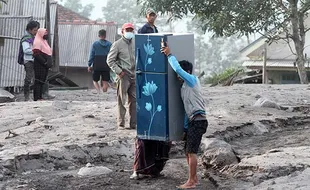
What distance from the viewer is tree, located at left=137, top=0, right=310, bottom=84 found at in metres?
20.9

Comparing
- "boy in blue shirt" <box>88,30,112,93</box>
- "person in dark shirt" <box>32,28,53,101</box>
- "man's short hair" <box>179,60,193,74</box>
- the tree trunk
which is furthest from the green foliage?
"man's short hair" <box>179,60,193,74</box>

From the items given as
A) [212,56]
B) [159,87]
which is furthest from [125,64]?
[212,56]

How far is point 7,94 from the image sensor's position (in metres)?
15.7

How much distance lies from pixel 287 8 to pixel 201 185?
15263 millimetres

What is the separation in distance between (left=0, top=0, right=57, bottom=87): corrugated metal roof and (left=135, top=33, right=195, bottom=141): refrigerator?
9.10 meters

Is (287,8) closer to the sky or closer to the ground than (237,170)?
closer to the sky

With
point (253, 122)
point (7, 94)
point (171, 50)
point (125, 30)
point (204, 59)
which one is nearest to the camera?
point (171, 50)

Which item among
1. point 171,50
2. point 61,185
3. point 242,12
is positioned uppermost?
point 242,12

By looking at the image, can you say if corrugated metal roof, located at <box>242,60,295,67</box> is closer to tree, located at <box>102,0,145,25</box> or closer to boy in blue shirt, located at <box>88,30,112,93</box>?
boy in blue shirt, located at <box>88,30,112,93</box>

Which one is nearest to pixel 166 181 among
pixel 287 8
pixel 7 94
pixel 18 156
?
pixel 18 156

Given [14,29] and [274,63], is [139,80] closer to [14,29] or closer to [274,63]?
[14,29]

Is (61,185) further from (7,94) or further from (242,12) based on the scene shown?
(242,12)

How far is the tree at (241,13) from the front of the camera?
20.9 meters

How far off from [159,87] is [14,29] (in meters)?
9.96
